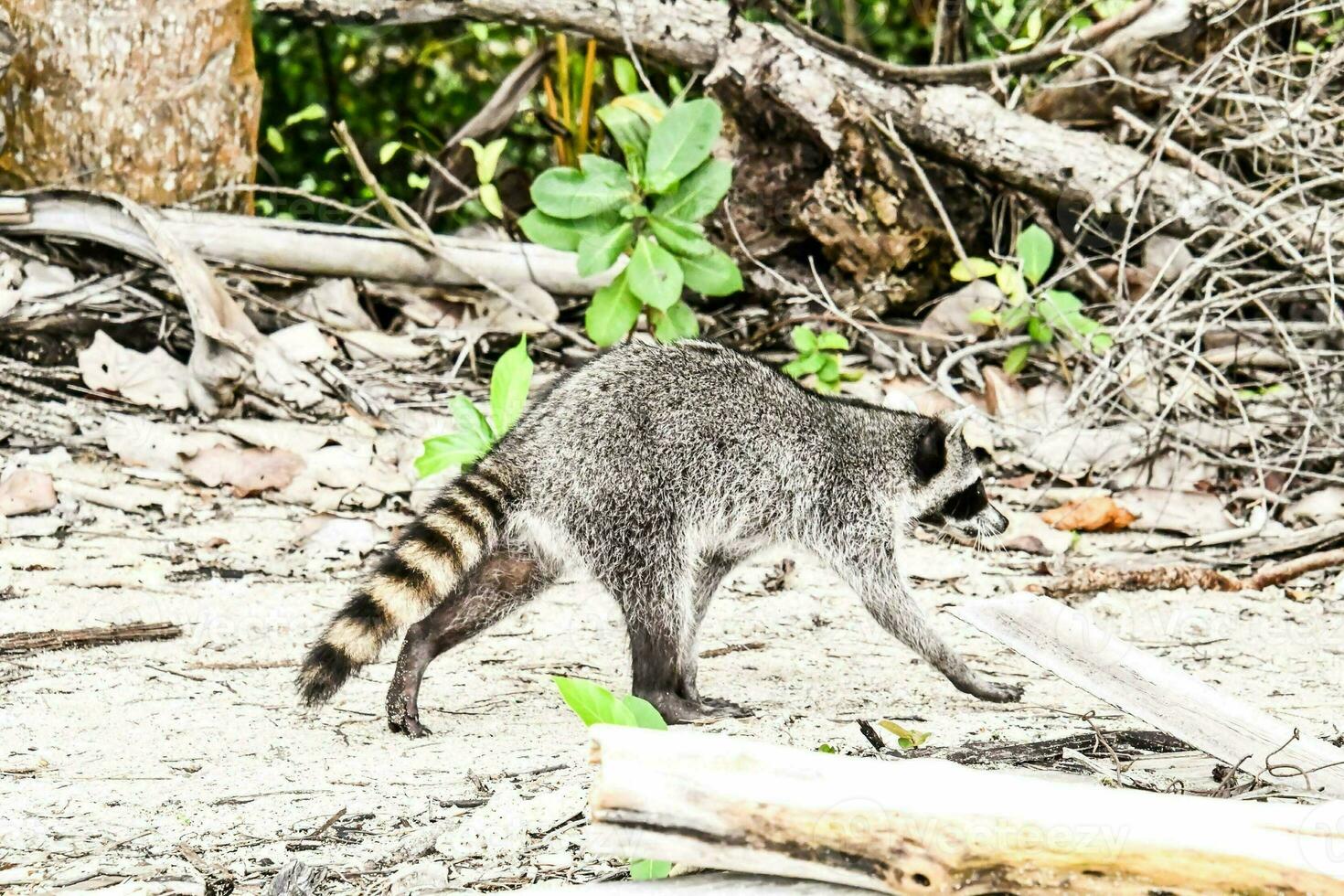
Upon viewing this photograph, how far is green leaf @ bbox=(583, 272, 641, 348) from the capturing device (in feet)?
20.5

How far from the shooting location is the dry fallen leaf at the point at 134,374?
20.9 feet

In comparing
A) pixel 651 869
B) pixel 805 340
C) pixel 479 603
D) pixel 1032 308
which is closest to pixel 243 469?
pixel 479 603

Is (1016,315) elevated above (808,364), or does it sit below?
above

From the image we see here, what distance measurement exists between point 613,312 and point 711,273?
0.43 metres

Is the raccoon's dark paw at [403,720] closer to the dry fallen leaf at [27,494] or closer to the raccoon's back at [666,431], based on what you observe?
the raccoon's back at [666,431]

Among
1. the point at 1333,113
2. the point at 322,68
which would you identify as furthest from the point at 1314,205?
the point at 322,68

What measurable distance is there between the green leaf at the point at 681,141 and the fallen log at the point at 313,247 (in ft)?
3.53

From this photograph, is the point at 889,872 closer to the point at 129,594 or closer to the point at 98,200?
the point at 129,594

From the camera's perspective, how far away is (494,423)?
4969mm

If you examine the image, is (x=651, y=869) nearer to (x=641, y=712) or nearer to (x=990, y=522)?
(x=641, y=712)

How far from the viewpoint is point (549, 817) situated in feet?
10.4

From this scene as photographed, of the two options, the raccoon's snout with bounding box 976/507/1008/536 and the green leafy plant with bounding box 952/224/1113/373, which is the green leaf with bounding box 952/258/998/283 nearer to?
the green leafy plant with bounding box 952/224/1113/373

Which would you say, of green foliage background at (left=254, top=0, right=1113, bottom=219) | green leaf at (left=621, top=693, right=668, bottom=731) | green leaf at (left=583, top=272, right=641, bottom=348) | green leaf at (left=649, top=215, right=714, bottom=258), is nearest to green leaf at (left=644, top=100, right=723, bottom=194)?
green leaf at (left=649, top=215, right=714, bottom=258)

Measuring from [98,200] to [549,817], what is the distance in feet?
14.1
